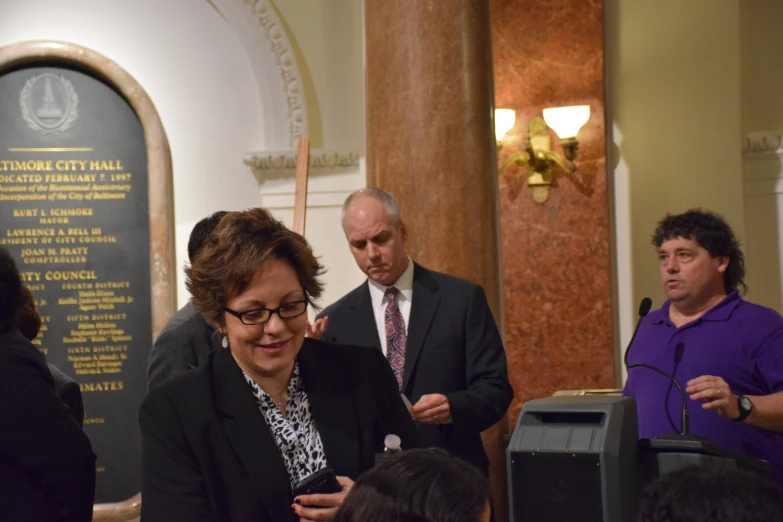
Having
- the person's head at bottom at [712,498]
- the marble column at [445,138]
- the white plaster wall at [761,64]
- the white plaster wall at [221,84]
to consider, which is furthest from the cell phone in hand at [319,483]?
the white plaster wall at [761,64]

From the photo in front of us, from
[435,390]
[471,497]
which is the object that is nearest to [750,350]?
[435,390]

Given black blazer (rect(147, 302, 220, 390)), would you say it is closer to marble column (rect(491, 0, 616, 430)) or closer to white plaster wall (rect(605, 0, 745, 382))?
marble column (rect(491, 0, 616, 430))

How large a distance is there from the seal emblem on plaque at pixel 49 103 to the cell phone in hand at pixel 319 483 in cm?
419

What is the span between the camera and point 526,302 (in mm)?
6035

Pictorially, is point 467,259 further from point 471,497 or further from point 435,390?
point 471,497

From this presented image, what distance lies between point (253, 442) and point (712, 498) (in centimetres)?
90

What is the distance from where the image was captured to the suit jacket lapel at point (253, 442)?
1922mm

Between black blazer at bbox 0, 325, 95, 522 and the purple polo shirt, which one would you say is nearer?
black blazer at bbox 0, 325, 95, 522

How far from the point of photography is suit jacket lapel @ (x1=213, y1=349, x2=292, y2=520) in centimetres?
192

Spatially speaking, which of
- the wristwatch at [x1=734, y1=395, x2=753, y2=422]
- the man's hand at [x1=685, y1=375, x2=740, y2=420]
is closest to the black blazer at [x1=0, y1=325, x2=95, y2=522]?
the man's hand at [x1=685, y1=375, x2=740, y2=420]

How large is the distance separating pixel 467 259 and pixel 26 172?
267 centimetres

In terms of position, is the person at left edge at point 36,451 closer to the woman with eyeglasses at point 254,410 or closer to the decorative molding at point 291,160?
the woman with eyeglasses at point 254,410

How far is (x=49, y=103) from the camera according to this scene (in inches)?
218

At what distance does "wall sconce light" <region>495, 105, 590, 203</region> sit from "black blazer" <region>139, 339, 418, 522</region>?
3943mm
